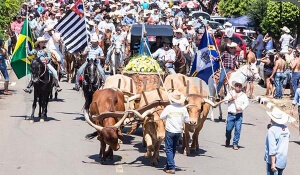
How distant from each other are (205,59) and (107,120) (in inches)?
274

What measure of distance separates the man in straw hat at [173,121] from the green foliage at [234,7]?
117ft

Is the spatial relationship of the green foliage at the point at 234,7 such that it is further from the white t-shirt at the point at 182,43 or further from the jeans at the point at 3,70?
the jeans at the point at 3,70

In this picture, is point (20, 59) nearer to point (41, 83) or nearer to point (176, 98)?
point (41, 83)

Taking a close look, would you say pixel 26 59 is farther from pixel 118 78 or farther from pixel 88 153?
pixel 88 153

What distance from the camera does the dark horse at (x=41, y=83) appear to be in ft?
75.4

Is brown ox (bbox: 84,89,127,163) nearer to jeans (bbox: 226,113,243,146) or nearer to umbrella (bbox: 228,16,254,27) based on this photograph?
jeans (bbox: 226,113,243,146)

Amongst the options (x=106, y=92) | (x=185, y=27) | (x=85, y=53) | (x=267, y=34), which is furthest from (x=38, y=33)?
(x=106, y=92)

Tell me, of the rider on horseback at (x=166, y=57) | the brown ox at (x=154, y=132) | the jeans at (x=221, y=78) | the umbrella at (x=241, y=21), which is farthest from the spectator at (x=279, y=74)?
the umbrella at (x=241, y=21)

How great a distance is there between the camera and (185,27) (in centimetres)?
4081

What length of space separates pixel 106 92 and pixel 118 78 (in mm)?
2529

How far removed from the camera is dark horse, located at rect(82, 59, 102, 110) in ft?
73.3

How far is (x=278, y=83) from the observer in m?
29.6

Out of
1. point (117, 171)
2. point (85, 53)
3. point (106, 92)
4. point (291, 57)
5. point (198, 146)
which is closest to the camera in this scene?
point (117, 171)

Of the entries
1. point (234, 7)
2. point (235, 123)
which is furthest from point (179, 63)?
point (234, 7)
